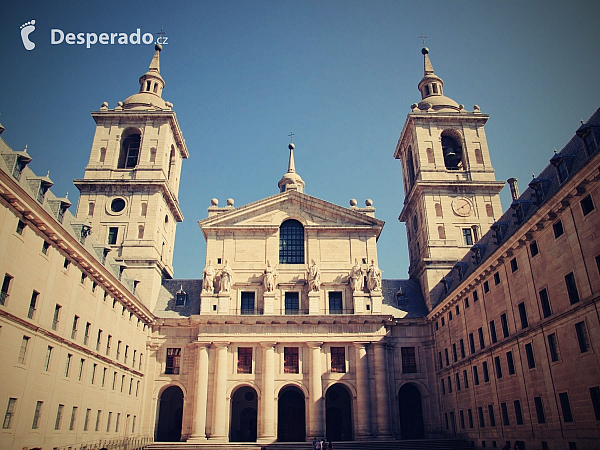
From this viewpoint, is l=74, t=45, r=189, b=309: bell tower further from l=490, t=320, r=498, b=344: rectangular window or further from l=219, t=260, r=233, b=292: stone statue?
l=490, t=320, r=498, b=344: rectangular window

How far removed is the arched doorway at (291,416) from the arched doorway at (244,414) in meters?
2.41

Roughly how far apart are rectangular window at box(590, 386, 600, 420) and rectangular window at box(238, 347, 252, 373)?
27.6m

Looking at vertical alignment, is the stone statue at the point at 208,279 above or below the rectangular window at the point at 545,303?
above

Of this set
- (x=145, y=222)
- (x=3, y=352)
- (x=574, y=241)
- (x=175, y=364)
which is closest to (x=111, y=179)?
(x=145, y=222)

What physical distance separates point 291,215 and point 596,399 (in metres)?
32.4

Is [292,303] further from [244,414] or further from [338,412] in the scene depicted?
[244,414]

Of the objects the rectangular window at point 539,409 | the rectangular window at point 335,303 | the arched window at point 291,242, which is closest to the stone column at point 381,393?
the rectangular window at point 335,303

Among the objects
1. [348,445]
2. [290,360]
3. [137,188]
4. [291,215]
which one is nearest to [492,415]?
[348,445]

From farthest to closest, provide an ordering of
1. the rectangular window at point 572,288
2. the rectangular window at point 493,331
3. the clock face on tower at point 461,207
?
1. the clock face on tower at point 461,207
2. the rectangular window at point 493,331
3. the rectangular window at point 572,288

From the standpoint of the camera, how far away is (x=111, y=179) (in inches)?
2055

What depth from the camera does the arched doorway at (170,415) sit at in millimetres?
45844

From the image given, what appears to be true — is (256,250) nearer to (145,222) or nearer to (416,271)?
(145,222)

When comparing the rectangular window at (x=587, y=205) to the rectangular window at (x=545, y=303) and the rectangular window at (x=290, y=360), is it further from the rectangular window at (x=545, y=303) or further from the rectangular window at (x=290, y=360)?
the rectangular window at (x=290, y=360)

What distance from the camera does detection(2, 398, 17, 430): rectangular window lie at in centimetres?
2419
